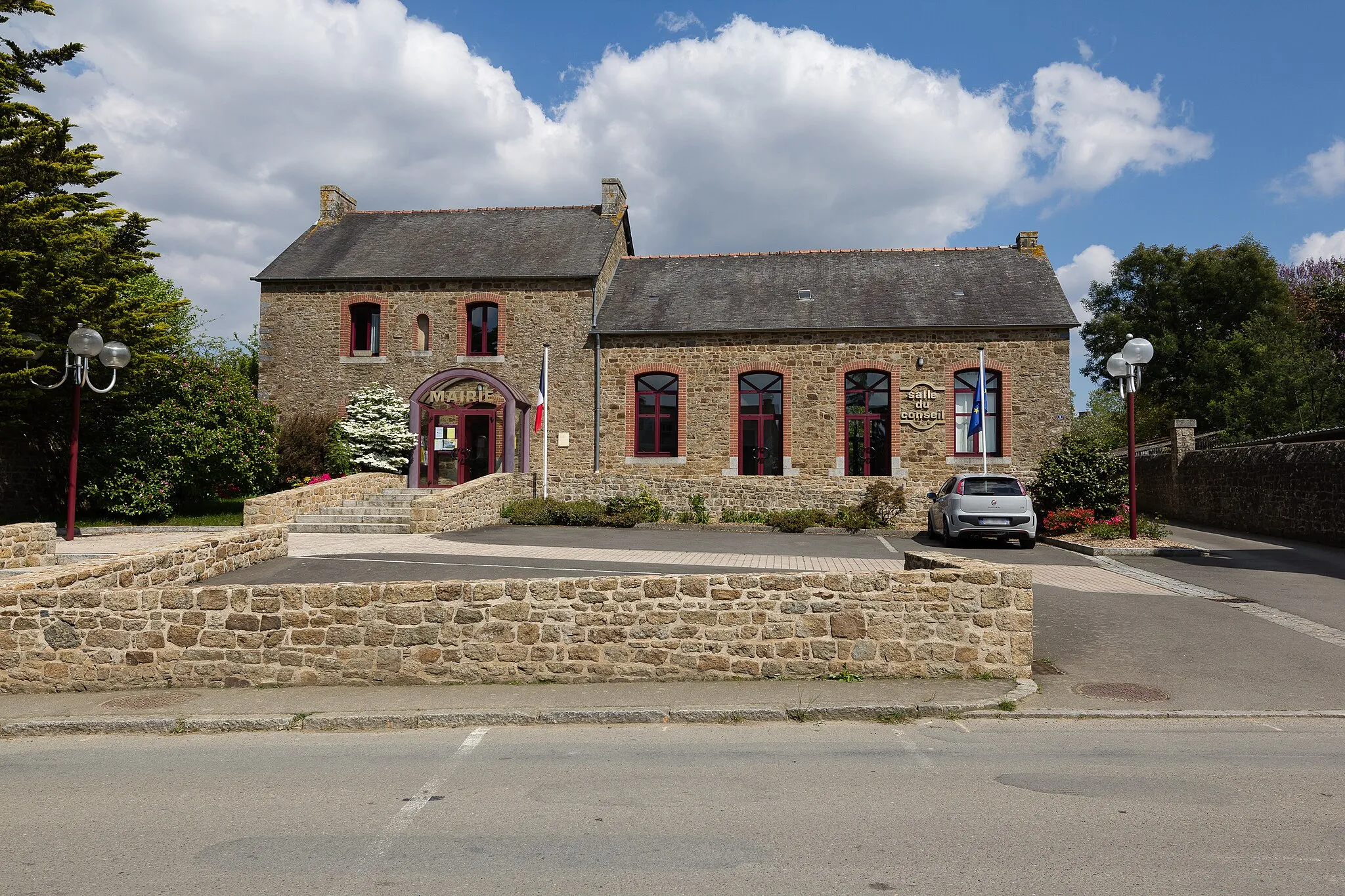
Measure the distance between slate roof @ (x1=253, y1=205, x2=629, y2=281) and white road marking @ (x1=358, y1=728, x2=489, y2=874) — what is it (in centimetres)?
1877

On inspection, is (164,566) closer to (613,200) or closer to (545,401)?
(545,401)

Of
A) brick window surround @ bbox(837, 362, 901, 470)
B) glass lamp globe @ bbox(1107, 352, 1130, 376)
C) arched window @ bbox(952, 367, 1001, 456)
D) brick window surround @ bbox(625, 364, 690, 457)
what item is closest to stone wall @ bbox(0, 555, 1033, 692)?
glass lamp globe @ bbox(1107, 352, 1130, 376)

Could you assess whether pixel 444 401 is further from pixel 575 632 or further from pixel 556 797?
pixel 556 797

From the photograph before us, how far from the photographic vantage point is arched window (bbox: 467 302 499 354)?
923 inches

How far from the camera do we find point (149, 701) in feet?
21.5

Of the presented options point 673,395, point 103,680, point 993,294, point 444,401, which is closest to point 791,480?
point 673,395

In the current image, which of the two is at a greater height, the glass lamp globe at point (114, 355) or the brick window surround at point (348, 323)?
the brick window surround at point (348, 323)

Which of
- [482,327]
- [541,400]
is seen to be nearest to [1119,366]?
[541,400]

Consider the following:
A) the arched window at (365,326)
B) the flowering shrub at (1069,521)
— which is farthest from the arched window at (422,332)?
the flowering shrub at (1069,521)

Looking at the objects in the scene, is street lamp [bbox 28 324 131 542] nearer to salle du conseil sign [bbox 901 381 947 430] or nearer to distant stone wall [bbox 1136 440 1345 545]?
salle du conseil sign [bbox 901 381 947 430]

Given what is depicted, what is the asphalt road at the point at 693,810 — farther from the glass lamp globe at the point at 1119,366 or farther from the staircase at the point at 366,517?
the glass lamp globe at the point at 1119,366

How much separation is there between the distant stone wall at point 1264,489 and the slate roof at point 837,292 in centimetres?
519

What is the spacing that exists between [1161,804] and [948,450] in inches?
726

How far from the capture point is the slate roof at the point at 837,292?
881 inches
